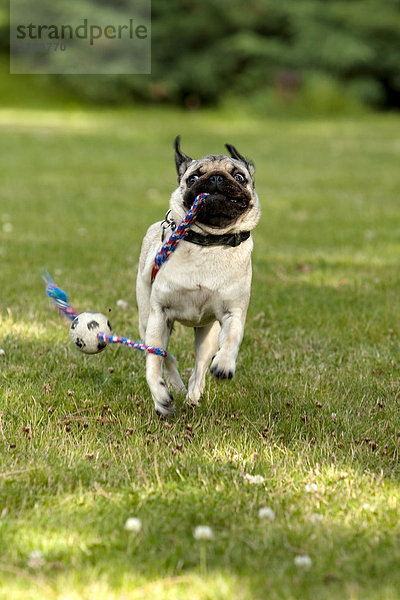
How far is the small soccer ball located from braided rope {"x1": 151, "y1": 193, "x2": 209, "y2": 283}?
1.42 feet

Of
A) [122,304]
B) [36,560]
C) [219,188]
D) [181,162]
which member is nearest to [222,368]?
[219,188]

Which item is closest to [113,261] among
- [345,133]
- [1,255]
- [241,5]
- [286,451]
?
[1,255]

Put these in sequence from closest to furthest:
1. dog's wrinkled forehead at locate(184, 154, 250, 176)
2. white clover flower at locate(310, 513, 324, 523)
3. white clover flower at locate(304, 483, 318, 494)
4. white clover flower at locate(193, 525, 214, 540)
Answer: white clover flower at locate(193, 525, 214, 540) < white clover flower at locate(310, 513, 324, 523) < white clover flower at locate(304, 483, 318, 494) < dog's wrinkled forehead at locate(184, 154, 250, 176)

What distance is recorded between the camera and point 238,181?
4.11 metres

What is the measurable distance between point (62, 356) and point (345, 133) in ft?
60.6

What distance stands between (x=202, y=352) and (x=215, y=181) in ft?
3.31

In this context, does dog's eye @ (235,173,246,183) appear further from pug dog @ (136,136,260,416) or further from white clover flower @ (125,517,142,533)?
white clover flower @ (125,517,142,533)

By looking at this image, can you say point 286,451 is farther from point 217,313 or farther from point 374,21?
point 374,21

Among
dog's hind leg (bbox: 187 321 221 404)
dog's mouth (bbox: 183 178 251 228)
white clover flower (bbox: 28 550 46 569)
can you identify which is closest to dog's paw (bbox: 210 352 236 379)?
dog's hind leg (bbox: 187 321 221 404)

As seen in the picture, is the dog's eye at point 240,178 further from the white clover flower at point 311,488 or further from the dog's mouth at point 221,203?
the white clover flower at point 311,488

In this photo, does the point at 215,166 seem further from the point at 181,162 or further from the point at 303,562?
the point at 303,562

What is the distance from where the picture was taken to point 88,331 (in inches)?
156

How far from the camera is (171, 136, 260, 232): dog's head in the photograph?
3.94 metres

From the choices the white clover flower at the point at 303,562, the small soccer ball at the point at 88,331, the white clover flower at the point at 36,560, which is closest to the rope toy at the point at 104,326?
the small soccer ball at the point at 88,331
